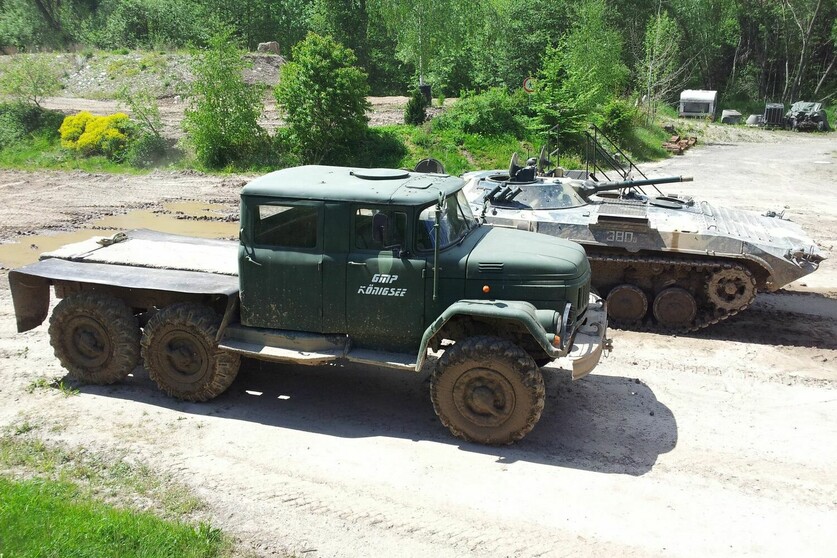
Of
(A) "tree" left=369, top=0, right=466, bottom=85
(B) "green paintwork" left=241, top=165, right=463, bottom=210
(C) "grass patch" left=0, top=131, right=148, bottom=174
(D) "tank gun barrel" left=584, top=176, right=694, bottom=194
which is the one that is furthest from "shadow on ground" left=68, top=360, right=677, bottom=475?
(A) "tree" left=369, top=0, right=466, bottom=85

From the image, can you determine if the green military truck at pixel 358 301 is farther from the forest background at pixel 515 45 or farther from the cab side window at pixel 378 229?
the forest background at pixel 515 45

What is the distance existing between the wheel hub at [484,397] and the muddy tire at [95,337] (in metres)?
3.90

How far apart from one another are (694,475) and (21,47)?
177 feet

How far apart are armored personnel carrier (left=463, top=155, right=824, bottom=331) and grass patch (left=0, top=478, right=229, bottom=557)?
244 inches

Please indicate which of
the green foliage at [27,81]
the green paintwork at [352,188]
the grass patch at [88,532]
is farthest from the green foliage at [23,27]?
the grass patch at [88,532]

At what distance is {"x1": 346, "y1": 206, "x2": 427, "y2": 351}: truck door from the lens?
303 inches

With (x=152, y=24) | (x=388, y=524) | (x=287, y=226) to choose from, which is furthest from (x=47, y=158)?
(x=388, y=524)

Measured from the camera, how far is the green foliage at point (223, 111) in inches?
929

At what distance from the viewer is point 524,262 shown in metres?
7.66

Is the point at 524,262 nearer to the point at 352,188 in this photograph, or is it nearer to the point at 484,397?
the point at 484,397

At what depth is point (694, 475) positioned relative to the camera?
718cm

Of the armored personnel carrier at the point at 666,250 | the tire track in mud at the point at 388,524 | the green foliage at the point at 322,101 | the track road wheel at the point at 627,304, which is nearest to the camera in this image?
the tire track in mud at the point at 388,524

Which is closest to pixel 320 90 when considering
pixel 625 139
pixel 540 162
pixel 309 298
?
pixel 540 162

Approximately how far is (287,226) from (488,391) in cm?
272
